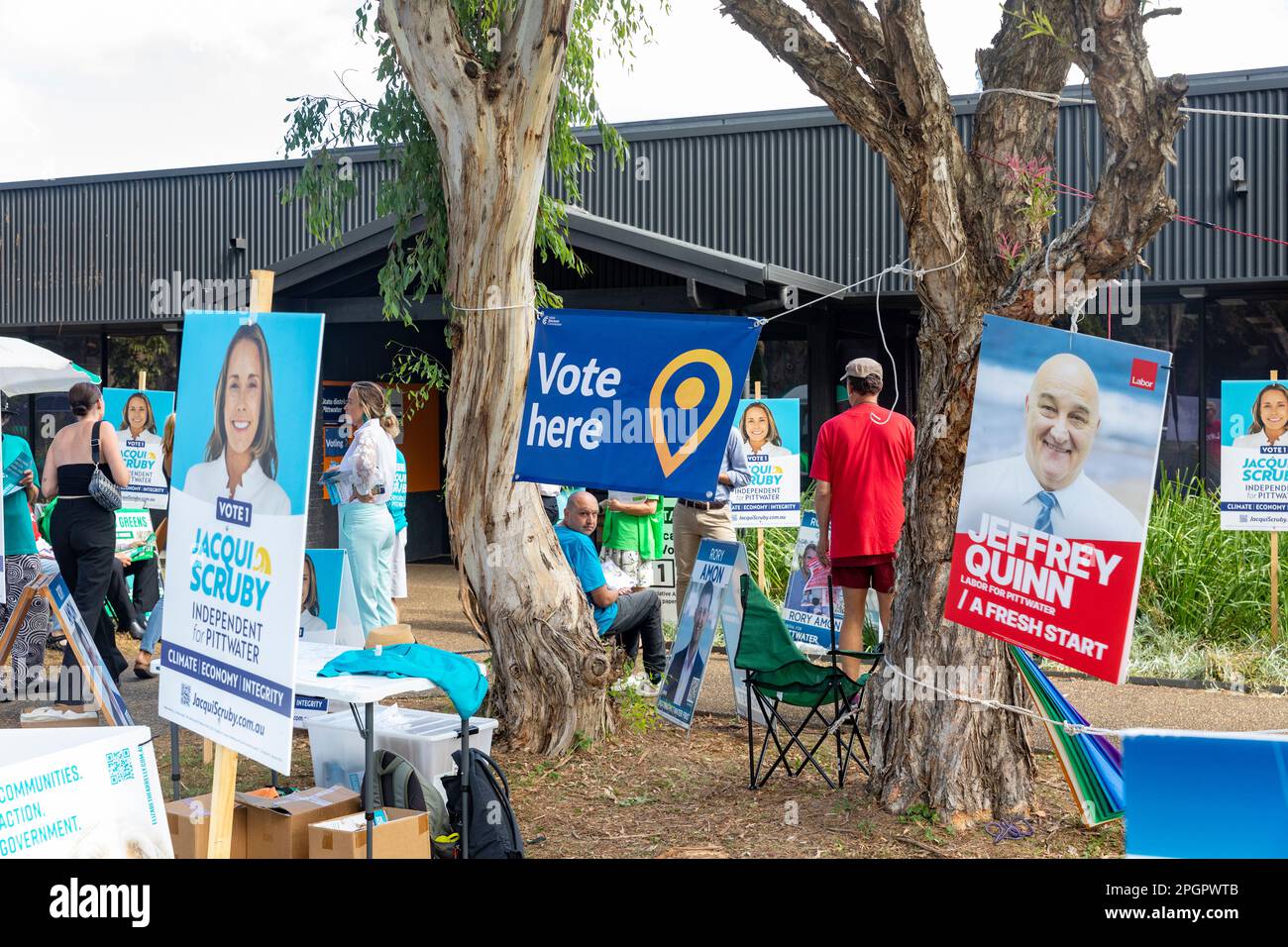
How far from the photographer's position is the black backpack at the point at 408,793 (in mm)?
5117

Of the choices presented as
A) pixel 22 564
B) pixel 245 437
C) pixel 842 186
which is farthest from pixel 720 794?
pixel 842 186

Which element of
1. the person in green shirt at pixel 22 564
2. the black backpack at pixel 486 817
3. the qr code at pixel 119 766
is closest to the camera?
the qr code at pixel 119 766

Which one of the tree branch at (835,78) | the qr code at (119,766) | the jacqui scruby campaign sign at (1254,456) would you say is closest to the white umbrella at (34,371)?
the tree branch at (835,78)

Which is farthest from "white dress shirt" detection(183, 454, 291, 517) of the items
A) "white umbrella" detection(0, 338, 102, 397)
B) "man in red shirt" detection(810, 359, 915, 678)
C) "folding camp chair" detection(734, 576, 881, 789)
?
"white umbrella" detection(0, 338, 102, 397)

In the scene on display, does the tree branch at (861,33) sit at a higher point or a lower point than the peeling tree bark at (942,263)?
higher

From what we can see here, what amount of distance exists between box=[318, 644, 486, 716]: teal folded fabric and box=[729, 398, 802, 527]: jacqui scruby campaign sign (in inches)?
208

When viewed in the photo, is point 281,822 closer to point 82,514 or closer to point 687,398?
point 687,398

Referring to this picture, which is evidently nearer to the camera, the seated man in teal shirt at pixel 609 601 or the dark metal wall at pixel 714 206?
the seated man in teal shirt at pixel 609 601

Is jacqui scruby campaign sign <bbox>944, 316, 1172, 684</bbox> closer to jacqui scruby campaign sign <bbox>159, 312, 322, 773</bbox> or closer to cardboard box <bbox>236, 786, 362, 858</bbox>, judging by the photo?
jacqui scruby campaign sign <bbox>159, 312, 322, 773</bbox>

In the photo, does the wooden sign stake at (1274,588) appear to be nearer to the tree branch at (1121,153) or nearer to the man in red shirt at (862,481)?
the man in red shirt at (862,481)

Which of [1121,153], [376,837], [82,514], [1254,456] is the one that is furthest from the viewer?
[1254,456]

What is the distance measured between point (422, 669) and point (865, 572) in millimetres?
3264

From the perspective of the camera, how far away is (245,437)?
Answer: 3.93 meters

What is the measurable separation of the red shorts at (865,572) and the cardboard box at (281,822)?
343 cm
